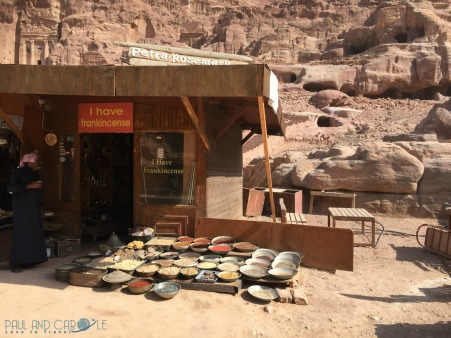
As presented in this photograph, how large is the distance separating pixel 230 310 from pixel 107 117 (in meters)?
4.10

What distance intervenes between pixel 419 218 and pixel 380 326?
8.15 metres

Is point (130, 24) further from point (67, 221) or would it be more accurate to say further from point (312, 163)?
point (67, 221)

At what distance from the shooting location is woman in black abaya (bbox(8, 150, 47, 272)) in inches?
213

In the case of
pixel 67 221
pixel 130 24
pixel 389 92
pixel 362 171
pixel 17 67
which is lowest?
pixel 67 221

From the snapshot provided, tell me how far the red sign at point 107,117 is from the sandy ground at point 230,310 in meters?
2.49

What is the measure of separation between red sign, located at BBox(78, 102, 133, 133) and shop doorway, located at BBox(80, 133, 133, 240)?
48 centimetres

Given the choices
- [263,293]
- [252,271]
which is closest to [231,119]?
[252,271]

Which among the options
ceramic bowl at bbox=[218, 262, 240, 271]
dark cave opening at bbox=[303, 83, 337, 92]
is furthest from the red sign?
dark cave opening at bbox=[303, 83, 337, 92]

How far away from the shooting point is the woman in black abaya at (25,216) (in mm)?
5414

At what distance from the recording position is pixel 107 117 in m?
6.51

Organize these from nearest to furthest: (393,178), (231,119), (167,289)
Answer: (167,289)
(231,119)
(393,178)

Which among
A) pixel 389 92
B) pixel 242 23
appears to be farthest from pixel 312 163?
pixel 242 23

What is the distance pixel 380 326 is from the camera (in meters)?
4.07

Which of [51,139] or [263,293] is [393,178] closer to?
[263,293]
